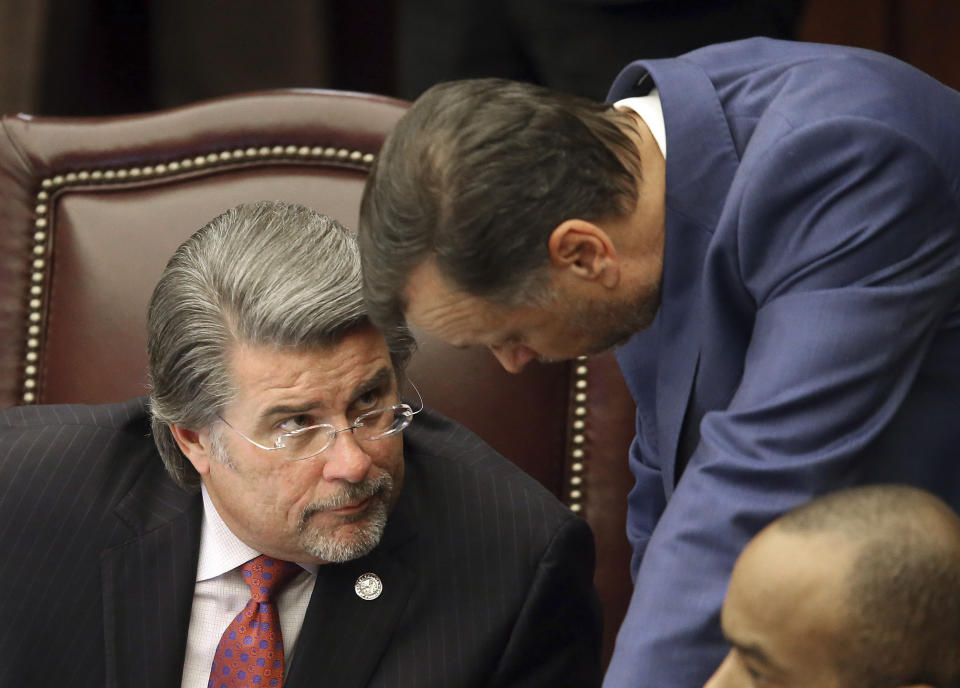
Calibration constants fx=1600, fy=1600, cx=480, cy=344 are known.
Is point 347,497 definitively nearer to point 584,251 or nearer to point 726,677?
point 584,251

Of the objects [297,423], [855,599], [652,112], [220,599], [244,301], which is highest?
[652,112]

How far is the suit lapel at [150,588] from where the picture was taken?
196 cm

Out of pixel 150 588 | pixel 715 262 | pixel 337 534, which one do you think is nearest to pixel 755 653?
pixel 715 262

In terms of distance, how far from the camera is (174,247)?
2275 millimetres

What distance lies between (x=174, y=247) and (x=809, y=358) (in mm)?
1126

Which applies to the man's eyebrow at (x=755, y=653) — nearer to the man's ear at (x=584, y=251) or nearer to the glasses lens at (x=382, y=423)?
the man's ear at (x=584, y=251)

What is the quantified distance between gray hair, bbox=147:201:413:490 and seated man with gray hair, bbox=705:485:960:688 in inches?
29.0

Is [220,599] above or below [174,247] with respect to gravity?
below

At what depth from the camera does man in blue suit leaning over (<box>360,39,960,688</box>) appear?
56.6 inches

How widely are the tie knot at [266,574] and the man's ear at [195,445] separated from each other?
0.13 metres

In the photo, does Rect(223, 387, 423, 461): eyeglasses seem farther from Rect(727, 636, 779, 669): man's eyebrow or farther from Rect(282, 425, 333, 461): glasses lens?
Rect(727, 636, 779, 669): man's eyebrow

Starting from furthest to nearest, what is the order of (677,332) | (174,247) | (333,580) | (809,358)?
(174,247)
(333,580)
(677,332)
(809,358)

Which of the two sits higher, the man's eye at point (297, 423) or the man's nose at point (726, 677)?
the man's nose at point (726, 677)

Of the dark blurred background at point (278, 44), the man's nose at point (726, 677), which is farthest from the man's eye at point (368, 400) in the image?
the dark blurred background at point (278, 44)
